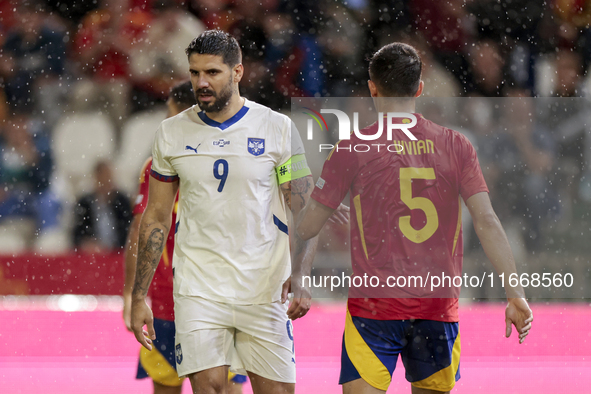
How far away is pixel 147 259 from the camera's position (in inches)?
116

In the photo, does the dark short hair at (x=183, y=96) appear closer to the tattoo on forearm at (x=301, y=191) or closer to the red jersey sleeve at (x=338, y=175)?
the tattoo on forearm at (x=301, y=191)

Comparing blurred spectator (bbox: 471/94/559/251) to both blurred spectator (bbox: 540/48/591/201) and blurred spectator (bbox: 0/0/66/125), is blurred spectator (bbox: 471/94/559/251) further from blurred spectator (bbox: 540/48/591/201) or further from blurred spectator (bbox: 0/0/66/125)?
blurred spectator (bbox: 0/0/66/125)

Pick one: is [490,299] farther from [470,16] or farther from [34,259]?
[34,259]

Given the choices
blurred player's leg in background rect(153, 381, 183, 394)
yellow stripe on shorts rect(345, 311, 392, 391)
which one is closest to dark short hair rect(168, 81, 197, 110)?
blurred player's leg in background rect(153, 381, 183, 394)

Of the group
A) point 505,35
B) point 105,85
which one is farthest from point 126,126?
point 505,35

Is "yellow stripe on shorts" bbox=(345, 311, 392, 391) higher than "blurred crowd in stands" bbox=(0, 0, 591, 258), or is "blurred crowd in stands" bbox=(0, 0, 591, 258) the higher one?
"blurred crowd in stands" bbox=(0, 0, 591, 258)

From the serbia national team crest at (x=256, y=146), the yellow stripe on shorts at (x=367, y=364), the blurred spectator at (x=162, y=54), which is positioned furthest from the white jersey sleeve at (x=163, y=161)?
the blurred spectator at (x=162, y=54)

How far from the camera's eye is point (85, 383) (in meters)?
4.84

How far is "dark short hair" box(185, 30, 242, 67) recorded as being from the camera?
287cm

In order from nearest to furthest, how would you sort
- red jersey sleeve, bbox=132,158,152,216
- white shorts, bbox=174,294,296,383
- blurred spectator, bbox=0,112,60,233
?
white shorts, bbox=174,294,296,383, red jersey sleeve, bbox=132,158,152,216, blurred spectator, bbox=0,112,60,233

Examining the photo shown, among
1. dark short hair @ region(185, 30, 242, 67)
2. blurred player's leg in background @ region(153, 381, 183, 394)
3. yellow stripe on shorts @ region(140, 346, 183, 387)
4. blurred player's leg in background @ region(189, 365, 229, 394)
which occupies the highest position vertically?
dark short hair @ region(185, 30, 242, 67)

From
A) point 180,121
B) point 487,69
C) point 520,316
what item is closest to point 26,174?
point 487,69

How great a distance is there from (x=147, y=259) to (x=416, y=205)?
1149 millimetres

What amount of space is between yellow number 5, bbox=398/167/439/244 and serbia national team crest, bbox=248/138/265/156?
61 centimetres
